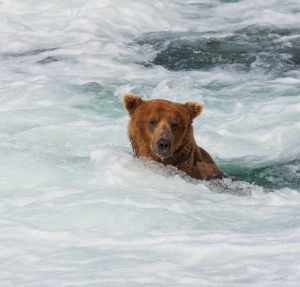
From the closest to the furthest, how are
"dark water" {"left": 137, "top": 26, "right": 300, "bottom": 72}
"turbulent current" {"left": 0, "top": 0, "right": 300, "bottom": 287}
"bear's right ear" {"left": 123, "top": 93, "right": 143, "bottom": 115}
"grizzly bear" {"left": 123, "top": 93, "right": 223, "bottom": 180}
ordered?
"turbulent current" {"left": 0, "top": 0, "right": 300, "bottom": 287}, "grizzly bear" {"left": 123, "top": 93, "right": 223, "bottom": 180}, "bear's right ear" {"left": 123, "top": 93, "right": 143, "bottom": 115}, "dark water" {"left": 137, "top": 26, "right": 300, "bottom": 72}

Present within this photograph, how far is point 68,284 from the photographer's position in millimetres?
4898

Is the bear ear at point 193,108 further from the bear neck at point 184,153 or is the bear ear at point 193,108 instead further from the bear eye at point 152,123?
the bear eye at point 152,123

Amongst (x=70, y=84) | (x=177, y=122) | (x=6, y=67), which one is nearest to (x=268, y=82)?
(x=70, y=84)

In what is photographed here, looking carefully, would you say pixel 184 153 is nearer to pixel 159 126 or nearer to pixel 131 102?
pixel 159 126

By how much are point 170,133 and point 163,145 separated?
133mm

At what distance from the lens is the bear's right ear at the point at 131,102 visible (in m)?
7.14

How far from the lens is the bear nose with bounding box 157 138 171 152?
266 inches

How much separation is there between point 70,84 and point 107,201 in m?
4.56

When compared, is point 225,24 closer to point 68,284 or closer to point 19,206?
point 19,206

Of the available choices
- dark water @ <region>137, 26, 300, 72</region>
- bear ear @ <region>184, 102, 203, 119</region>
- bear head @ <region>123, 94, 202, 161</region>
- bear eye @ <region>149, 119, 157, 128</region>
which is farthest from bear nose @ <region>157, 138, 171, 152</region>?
dark water @ <region>137, 26, 300, 72</region>

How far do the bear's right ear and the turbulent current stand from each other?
1.21 feet

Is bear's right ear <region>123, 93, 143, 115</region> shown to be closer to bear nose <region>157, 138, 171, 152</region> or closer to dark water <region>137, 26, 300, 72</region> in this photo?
bear nose <region>157, 138, 171, 152</region>

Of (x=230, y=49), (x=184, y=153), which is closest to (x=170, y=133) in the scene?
(x=184, y=153)

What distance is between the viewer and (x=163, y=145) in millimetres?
6754
